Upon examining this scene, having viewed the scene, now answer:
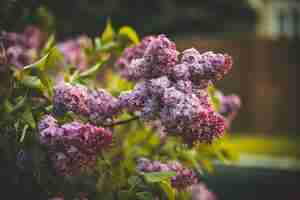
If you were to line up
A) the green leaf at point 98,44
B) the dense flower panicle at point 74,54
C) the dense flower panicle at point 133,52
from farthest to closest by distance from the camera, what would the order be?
the dense flower panicle at point 74,54, the green leaf at point 98,44, the dense flower panicle at point 133,52

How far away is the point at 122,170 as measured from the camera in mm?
2516

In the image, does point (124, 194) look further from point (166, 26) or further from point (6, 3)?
point (166, 26)

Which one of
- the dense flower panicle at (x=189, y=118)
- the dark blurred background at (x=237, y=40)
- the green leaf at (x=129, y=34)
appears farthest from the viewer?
the dark blurred background at (x=237, y=40)

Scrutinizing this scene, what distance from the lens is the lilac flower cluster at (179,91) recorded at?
2.05 meters

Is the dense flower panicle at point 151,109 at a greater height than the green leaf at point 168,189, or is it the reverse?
the dense flower panicle at point 151,109

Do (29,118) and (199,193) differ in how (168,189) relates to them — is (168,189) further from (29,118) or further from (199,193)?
(199,193)

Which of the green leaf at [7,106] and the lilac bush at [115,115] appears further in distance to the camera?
the green leaf at [7,106]

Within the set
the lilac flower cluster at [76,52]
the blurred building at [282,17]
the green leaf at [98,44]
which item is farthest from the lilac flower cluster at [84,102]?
the blurred building at [282,17]

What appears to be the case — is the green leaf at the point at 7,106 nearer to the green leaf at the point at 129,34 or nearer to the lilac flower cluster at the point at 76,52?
the green leaf at the point at 129,34

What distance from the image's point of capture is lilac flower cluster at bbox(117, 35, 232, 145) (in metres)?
2.05

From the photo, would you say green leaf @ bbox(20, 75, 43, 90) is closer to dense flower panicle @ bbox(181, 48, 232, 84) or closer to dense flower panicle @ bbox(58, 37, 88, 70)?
dense flower panicle @ bbox(181, 48, 232, 84)

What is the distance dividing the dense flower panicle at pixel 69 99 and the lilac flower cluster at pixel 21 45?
43 centimetres

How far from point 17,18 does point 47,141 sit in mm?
854

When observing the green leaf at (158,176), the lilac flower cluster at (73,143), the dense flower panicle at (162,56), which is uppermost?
the dense flower panicle at (162,56)
